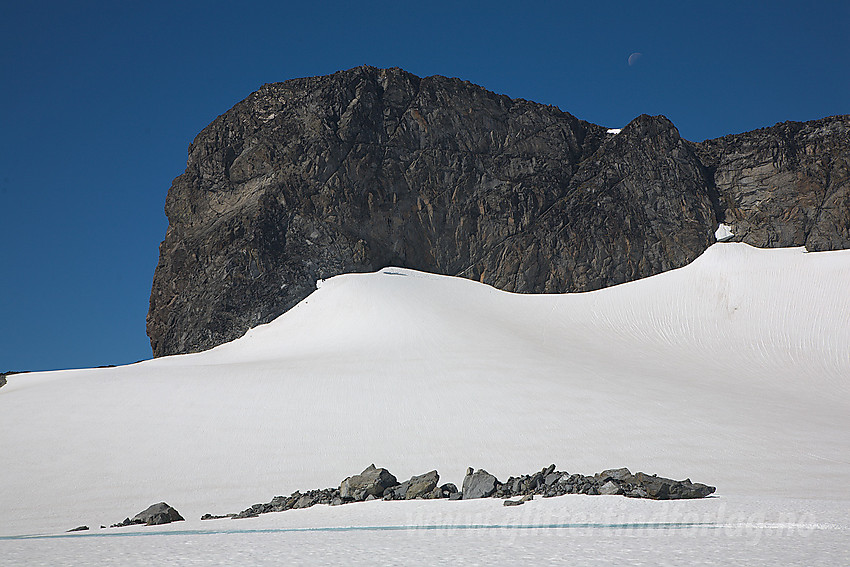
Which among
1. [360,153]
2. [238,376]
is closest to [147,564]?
[238,376]

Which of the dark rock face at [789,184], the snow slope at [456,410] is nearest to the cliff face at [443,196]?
the dark rock face at [789,184]

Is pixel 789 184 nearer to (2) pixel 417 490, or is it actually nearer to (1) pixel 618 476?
(1) pixel 618 476

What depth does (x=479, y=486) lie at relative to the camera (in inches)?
377

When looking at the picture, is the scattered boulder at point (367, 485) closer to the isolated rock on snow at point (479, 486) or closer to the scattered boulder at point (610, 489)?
the isolated rock on snow at point (479, 486)

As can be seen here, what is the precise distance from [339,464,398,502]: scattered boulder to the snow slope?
2.93 feet

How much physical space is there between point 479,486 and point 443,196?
28.2 m

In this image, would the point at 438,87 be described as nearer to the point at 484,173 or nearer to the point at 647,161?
the point at 484,173

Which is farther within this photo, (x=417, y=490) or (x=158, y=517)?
(x=417, y=490)

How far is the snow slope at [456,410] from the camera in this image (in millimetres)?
11977

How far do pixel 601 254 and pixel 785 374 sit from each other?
1386 centimetres

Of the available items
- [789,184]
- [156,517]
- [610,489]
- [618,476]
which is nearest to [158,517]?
[156,517]

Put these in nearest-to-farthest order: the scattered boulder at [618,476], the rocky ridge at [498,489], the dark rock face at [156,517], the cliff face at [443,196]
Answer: the rocky ridge at [498,489], the scattered boulder at [618,476], the dark rock face at [156,517], the cliff face at [443,196]

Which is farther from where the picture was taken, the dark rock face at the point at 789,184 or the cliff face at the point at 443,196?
the dark rock face at the point at 789,184

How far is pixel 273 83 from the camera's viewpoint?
3788 centimetres
